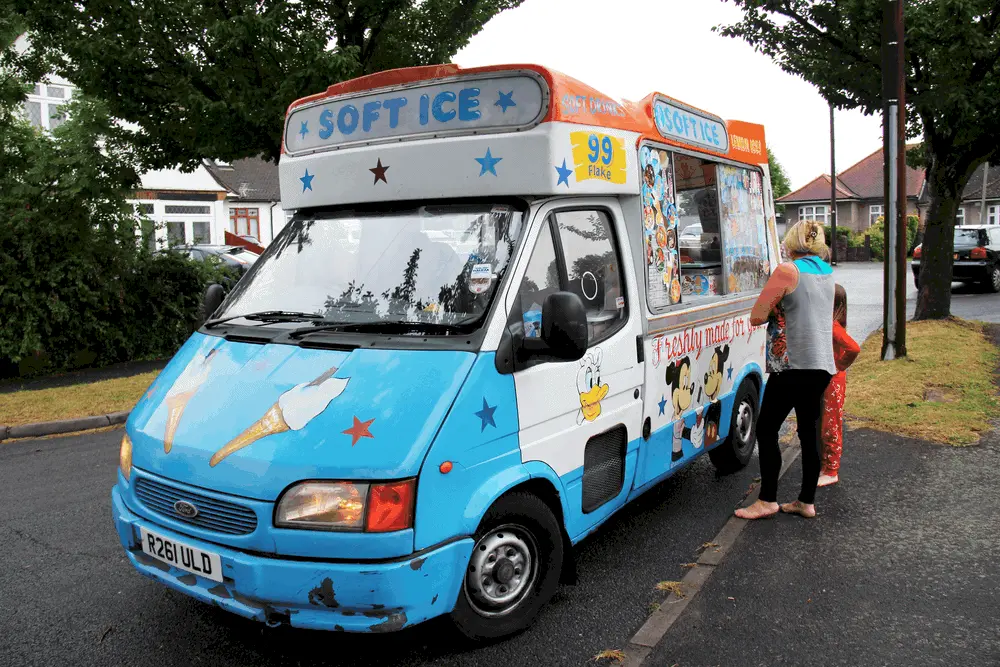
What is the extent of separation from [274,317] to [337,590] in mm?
1542

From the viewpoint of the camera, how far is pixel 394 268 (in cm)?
393

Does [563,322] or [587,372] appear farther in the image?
[587,372]

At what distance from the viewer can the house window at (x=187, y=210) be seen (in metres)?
42.0

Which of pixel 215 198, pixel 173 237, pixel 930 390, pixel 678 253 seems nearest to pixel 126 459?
pixel 678 253

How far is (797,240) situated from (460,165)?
7.57ft

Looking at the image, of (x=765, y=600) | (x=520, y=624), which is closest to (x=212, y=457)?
(x=520, y=624)

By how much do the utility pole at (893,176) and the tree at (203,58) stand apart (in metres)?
6.65

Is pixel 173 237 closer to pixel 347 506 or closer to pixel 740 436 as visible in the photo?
pixel 740 436

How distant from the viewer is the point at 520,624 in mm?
3686

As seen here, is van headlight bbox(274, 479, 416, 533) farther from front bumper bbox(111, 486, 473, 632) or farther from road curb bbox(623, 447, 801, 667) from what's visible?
road curb bbox(623, 447, 801, 667)

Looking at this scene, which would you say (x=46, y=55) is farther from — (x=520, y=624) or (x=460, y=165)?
(x=520, y=624)

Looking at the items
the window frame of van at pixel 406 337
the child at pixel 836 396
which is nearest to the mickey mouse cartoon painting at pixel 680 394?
the child at pixel 836 396

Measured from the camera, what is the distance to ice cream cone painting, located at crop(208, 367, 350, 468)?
3.22 m

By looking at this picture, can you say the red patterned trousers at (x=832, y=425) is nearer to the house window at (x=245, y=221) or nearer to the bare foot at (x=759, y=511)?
the bare foot at (x=759, y=511)
